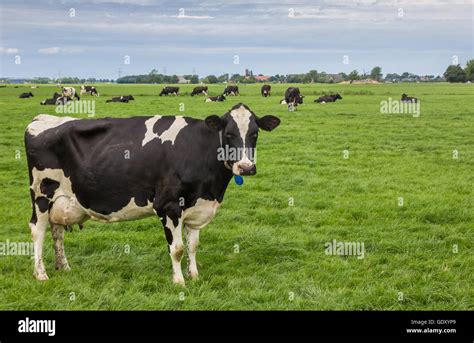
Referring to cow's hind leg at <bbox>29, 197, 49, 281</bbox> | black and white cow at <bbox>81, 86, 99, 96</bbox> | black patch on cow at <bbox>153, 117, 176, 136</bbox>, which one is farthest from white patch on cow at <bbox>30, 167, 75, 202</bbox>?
black and white cow at <bbox>81, 86, 99, 96</bbox>

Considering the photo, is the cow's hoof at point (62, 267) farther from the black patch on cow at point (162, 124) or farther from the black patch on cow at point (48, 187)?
the black patch on cow at point (162, 124)

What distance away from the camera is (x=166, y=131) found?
677cm

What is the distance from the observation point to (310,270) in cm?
724

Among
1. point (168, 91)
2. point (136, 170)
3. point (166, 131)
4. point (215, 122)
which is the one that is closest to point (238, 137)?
point (215, 122)

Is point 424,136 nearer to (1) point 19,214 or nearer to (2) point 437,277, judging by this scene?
(2) point 437,277

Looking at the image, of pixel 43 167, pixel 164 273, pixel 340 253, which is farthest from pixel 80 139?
pixel 340 253

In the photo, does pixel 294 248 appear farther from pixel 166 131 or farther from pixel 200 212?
pixel 166 131

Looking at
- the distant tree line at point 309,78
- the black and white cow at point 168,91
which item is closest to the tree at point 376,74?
the distant tree line at point 309,78

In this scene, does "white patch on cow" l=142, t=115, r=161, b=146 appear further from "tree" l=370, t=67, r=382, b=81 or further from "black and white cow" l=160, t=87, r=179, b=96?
"tree" l=370, t=67, r=382, b=81

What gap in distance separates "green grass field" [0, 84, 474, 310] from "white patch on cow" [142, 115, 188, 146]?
1.83m

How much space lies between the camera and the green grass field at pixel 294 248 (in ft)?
20.5

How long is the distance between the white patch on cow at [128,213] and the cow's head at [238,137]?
122 centimetres

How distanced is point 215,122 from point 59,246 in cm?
280

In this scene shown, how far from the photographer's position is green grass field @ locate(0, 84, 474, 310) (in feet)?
20.5
